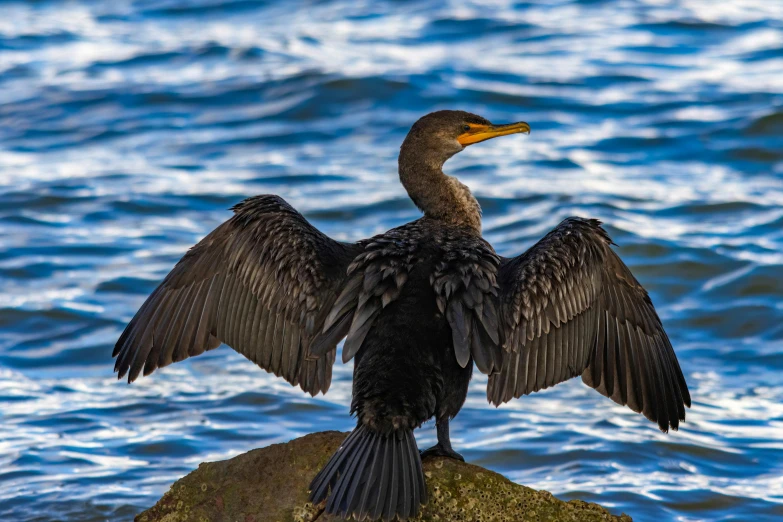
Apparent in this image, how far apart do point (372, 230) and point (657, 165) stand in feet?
11.4

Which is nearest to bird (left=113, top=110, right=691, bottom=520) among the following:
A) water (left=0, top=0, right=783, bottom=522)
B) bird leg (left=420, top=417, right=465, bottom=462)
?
bird leg (left=420, top=417, right=465, bottom=462)

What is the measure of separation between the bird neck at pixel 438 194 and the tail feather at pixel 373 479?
72.4 inches

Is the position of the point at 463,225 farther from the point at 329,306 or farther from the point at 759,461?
the point at 759,461

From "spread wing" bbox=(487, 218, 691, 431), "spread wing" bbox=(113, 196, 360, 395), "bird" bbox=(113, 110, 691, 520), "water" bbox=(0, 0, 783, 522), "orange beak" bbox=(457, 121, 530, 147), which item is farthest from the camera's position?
"water" bbox=(0, 0, 783, 522)

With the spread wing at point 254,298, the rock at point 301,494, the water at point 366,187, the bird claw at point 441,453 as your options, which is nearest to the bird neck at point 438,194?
the spread wing at point 254,298

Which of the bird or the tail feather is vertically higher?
the bird

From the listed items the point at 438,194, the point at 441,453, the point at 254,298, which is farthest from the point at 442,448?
the point at 438,194

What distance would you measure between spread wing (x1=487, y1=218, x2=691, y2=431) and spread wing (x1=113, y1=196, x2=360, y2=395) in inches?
34.1

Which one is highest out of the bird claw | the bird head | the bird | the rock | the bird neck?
the bird head

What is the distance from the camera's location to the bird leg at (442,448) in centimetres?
516

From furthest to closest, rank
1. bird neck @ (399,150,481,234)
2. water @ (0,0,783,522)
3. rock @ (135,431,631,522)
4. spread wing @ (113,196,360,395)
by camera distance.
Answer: water @ (0,0,783,522) < bird neck @ (399,150,481,234) < spread wing @ (113,196,360,395) < rock @ (135,431,631,522)

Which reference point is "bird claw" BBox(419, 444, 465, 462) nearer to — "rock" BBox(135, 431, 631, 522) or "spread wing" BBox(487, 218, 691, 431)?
"rock" BBox(135, 431, 631, 522)

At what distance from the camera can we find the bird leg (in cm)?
516

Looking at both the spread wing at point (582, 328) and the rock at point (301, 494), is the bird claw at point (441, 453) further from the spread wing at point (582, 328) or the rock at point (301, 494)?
the spread wing at point (582, 328)
